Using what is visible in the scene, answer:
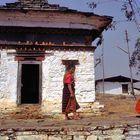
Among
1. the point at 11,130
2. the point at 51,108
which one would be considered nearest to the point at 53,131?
the point at 11,130

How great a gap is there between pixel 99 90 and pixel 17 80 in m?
31.2

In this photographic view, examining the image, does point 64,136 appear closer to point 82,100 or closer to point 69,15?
point 82,100

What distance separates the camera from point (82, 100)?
13.9m

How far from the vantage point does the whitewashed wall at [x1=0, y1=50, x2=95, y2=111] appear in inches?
537

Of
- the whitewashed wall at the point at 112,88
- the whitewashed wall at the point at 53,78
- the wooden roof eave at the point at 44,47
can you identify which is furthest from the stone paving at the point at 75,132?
A: the whitewashed wall at the point at 112,88

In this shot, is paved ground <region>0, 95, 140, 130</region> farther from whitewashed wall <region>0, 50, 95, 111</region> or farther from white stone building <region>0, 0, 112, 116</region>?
white stone building <region>0, 0, 112, 116</region>

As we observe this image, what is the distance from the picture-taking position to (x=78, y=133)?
839 centimetres

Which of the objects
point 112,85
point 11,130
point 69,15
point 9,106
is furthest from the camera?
point 112,85

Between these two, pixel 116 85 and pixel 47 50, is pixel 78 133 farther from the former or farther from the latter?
pixel 116 85

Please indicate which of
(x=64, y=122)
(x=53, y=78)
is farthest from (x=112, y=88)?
(x=64, y=122)

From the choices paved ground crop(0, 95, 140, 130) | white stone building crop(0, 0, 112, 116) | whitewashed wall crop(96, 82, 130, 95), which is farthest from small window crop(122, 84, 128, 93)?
paved ground crop(0, 95, 140, 130)

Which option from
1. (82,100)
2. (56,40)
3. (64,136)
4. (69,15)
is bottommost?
(64,136)

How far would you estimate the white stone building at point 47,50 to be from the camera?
1370cm

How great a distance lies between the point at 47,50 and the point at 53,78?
1168mm
